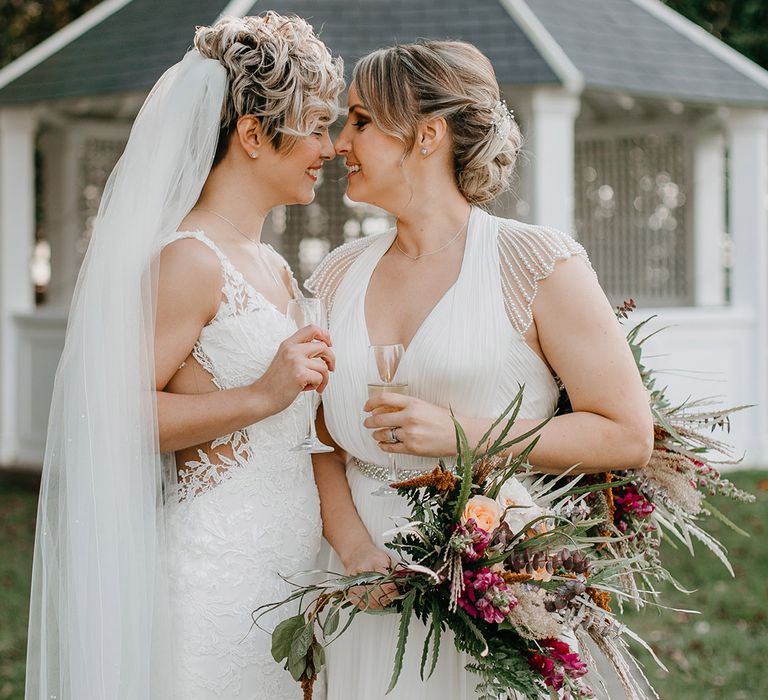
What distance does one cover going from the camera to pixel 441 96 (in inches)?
119

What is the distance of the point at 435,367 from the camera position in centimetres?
295

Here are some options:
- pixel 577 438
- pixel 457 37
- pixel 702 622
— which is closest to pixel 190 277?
pixel 577 438

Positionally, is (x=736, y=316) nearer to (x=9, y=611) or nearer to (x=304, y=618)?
(x=9, y=611)

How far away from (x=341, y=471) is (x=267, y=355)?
455 mm

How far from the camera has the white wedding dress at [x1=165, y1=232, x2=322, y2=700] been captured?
309cm

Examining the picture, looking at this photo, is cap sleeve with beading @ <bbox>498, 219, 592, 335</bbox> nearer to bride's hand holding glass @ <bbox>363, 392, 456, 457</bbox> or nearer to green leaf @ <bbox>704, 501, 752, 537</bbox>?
bride's hand holding glass @ <bbox>363, 392, 456, 457</bbox>

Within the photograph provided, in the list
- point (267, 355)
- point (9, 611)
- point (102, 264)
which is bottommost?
point (9, 611)

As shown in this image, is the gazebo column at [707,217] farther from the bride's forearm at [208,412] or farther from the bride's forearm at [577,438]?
the bride's forearm at [208,412]

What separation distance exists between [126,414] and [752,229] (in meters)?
10.2

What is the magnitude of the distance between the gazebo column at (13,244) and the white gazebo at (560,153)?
16 mm

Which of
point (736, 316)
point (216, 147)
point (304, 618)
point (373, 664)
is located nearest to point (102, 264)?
point (216, 147)

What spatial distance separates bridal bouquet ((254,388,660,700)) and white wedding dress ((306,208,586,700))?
1.04 ft

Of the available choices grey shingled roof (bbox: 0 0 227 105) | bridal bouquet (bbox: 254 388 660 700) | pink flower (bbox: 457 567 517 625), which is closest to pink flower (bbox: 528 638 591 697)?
bridal bouquet (bbox: 254 388 660 700)

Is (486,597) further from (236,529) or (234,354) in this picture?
(234,354)
